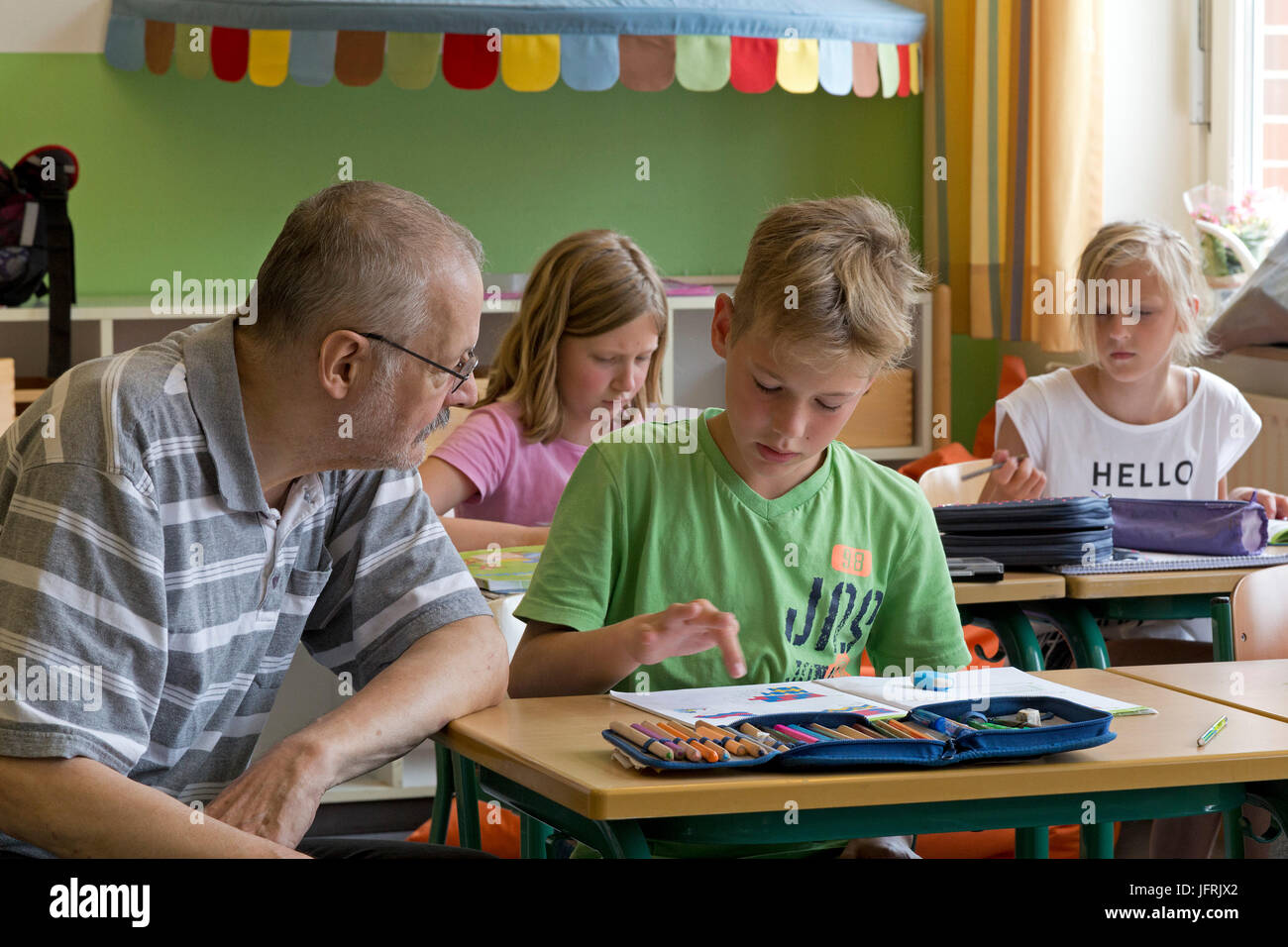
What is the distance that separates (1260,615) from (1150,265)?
42.1 inches

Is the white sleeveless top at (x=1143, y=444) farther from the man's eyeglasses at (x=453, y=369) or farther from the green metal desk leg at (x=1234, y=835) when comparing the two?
the man's eyeglasses at (x=453, y=369)

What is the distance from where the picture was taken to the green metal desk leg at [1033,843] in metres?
1.60

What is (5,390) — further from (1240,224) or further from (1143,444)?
(1240,224)

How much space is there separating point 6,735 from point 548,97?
3.57 meters

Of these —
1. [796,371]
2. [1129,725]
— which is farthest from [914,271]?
[1129,725]

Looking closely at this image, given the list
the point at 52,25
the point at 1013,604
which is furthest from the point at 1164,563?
the point at 52,25

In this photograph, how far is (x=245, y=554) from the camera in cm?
134

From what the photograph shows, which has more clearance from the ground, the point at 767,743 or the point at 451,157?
the point at 451,157

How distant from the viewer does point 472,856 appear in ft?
4.71

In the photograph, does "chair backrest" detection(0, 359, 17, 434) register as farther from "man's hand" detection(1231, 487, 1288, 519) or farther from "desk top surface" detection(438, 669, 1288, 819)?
"man's hand" detection(1231, 487, 1288, 519)

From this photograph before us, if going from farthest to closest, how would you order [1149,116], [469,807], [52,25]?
[52,25]
[1149,116]
[469,807]

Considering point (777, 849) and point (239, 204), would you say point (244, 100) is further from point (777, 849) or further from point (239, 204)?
point (777, 849)

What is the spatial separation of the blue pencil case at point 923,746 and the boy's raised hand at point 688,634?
3.8 inches

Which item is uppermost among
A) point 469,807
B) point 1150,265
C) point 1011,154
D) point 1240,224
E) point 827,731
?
point 1011,154
